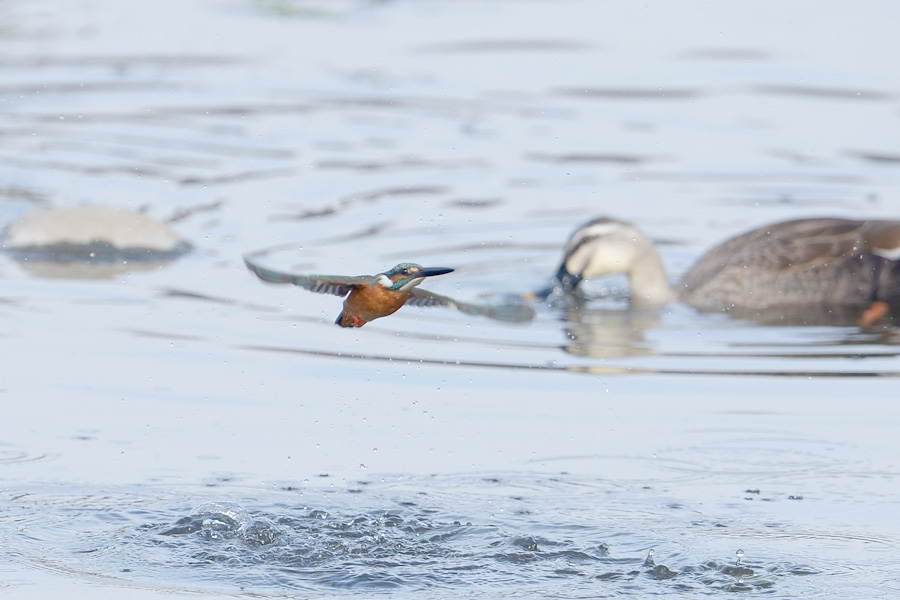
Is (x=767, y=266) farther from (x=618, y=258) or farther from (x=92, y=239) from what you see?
(x=92, y=239)

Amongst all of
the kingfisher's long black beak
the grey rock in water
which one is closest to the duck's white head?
the grey rock in water

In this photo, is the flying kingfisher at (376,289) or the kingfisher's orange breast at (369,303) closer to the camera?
the flying kingfisher at (376,289)

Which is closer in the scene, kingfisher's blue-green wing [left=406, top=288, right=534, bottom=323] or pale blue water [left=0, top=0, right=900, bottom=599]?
kingfisher's blue-green wing [left=406, top=288, right=534, bottom=323]

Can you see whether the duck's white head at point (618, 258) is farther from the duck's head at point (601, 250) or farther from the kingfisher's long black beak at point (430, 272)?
the kingfisher's long black beak at point (430, 272)

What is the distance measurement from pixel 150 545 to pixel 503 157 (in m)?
8.04

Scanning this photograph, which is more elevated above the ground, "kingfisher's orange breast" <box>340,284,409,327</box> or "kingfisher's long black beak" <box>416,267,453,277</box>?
"kingfisher's long black beak" <box>416,267,453,277</box>

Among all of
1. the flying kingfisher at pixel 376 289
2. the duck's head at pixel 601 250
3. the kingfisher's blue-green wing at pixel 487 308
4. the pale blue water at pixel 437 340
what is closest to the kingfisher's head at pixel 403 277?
the flying kingfisher at pixel 376 289

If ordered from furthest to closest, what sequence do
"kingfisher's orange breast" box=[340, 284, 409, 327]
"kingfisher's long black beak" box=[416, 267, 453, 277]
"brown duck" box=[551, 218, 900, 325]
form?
"brown duck" box=[551, 218, 900, 325] < "kingfisher's orange breast" box=[340, 284, 409, 327] < "kingfisher's long black beak" box=[416, 267, 453, 277]

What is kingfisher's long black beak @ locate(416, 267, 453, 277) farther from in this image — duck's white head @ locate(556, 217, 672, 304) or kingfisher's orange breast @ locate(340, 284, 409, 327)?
duck's white head @ locate(556, 217, 672, 304)

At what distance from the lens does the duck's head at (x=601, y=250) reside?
10.5m

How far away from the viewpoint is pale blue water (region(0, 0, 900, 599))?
5.94 metres

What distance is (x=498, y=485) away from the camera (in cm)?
664

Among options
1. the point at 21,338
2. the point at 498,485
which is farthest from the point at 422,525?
the point at 21,338

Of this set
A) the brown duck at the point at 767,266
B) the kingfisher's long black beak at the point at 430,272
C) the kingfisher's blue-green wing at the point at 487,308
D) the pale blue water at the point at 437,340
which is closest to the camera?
the kingfisher's long black beak at the point at 430,272
